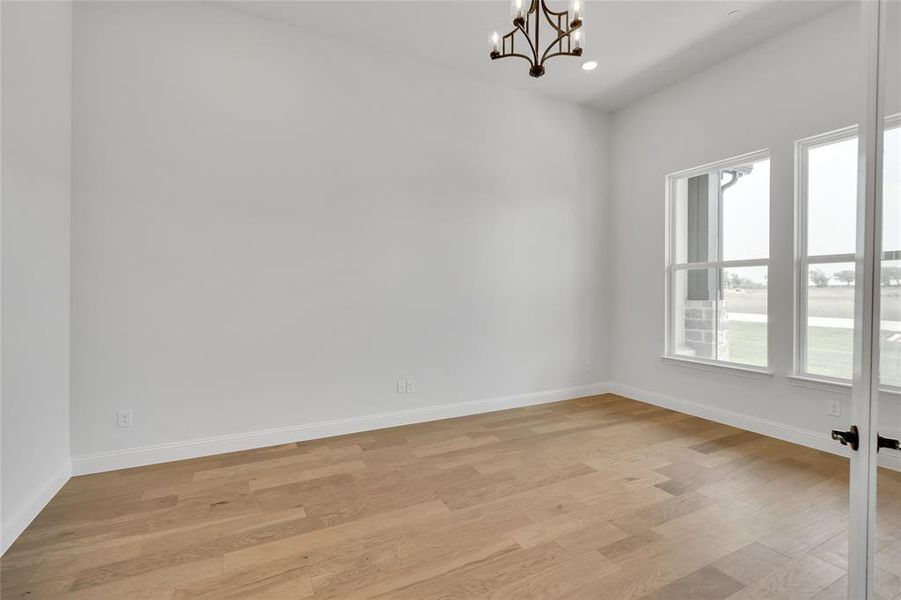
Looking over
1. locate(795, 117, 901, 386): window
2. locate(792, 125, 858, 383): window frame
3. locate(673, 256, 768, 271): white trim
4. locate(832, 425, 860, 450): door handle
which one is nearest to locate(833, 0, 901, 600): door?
locate(832, 425, 860, 450): door handle

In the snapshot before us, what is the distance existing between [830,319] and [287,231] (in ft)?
14.4

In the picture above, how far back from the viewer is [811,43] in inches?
128

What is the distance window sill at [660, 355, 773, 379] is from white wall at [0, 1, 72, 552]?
16.6ft

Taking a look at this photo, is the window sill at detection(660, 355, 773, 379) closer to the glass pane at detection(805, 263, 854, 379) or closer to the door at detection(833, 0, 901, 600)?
the glass pane at detection(805, 263, 854, 379)

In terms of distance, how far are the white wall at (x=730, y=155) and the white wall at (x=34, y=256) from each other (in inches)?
200

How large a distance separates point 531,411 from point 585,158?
3.02 meters

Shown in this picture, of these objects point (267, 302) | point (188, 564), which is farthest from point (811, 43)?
point (188, 564)

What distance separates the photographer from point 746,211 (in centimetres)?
382

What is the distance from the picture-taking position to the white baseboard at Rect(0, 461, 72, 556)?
196 centimetres

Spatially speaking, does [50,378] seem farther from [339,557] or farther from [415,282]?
[415,282]

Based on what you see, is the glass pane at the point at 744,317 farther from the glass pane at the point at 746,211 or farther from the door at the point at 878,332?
the door at the point at 878,332

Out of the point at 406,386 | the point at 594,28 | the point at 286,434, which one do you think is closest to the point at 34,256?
the point at 286,434

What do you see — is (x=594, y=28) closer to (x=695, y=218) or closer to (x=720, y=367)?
(x=695, y=218)

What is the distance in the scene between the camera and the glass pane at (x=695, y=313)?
414 centimetres
